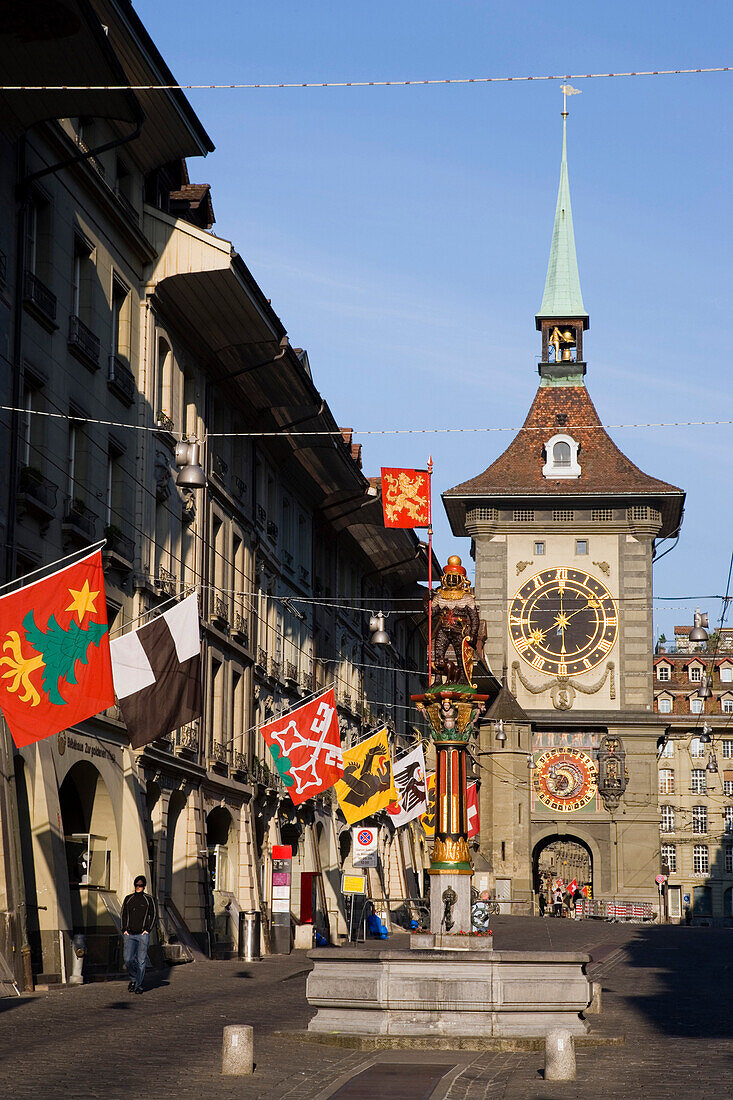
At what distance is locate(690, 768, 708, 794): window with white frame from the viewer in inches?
4904

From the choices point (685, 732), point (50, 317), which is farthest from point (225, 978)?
point (685, 732)

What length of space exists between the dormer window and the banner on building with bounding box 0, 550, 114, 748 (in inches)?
2707

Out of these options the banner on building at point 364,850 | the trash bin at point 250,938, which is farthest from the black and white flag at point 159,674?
the banner on building at point 364,850

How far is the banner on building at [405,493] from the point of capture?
40.5 m

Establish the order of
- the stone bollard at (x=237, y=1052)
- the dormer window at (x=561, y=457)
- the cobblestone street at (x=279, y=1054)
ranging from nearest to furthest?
the cobblestone street at (x=279, y=1054), the stone bollard at (x=237, y=1052), the dormer window at (x=561, y=457)

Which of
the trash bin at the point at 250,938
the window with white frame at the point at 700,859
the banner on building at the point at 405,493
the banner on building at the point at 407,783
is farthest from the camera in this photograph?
the window with white frame at the point at 700,859

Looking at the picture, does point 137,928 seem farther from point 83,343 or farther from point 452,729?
point 83,343

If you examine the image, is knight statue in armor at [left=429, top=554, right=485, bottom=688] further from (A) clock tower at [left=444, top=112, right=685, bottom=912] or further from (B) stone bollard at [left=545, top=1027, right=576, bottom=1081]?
(A) clock tower at [left=444, top=112, right=685, bottom=912]

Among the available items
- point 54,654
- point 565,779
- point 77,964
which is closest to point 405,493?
point 77,964

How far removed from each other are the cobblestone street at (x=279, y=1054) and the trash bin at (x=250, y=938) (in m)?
8.55

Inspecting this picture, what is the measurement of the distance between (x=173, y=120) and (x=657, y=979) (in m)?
20.1

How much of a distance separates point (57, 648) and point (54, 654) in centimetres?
12

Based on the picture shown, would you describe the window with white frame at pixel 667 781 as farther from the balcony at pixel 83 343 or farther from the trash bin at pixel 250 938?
the balcony at pixel 83 343

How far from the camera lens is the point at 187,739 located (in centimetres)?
3806
